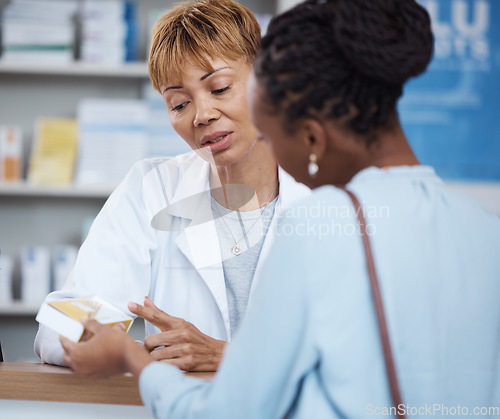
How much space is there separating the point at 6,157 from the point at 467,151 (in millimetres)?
2048

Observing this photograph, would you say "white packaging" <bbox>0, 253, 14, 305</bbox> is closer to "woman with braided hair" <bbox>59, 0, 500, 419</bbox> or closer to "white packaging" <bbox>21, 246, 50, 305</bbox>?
"white packaging" <bbox>21, 246, 50, 305</bbox>

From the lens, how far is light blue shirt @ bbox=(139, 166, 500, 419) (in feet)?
2.09

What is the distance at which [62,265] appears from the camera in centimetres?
245

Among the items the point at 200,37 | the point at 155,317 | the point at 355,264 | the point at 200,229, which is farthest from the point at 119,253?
the point at 355,264

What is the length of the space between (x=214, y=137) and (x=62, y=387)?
68 centimetres

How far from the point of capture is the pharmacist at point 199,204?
52.0 inches

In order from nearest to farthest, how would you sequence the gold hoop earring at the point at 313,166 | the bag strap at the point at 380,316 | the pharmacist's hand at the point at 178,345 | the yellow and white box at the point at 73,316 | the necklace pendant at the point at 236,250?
the bag strap at the point at 380,316 → the gold hoop earring at the point at 313,166 → the yellow and white box at the point at 73,316 → the pharmacist's hand at the point at 178,345 → the necklace pendant at the point at 236,250

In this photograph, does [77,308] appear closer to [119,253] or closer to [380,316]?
[119,253]

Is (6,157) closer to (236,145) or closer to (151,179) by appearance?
(151,179)

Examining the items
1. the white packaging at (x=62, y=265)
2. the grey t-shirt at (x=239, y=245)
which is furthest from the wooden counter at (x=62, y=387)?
the white packaging at (x=62, y=265)

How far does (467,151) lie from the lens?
2502 millimetres

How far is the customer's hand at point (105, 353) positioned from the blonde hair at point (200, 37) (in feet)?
2.21

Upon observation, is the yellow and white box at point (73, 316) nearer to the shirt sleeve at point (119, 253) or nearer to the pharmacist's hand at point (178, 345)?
the pharmacist's hand at point (178, 345)

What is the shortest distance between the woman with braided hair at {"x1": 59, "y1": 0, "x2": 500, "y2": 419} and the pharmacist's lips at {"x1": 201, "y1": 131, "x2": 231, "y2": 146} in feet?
2.05
